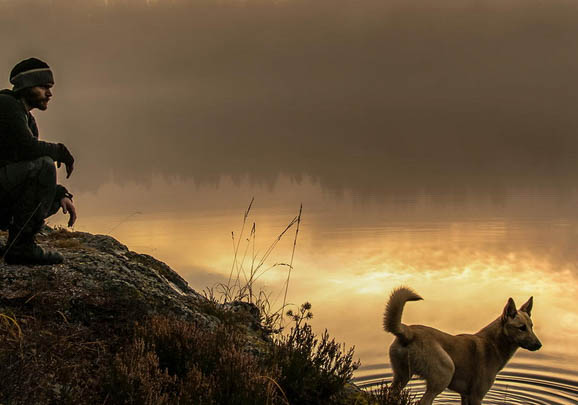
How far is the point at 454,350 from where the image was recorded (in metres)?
9.15

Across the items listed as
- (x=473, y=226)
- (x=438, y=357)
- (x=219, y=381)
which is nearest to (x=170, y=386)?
(x=219, y=381)

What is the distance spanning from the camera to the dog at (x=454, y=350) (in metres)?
8.38

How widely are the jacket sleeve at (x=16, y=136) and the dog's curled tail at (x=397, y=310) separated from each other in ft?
14.8

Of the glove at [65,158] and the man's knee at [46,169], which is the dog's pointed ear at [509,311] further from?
the man's knee at [46,169]

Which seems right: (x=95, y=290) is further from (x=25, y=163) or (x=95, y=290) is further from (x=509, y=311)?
(x=509, y=311)

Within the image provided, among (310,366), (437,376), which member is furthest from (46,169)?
(437,376)

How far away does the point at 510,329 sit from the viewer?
Answer: 973 centimetres

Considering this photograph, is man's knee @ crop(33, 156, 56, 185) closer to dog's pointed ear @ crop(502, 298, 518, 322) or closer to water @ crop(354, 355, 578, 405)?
water @ crop(354, 355, 578, 405)

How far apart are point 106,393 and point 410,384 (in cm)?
591

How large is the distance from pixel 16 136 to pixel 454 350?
6578 mm

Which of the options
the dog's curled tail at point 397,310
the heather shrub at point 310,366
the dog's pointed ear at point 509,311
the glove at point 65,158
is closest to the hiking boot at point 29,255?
the glove at point 65,158

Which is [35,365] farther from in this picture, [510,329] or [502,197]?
[502,197]

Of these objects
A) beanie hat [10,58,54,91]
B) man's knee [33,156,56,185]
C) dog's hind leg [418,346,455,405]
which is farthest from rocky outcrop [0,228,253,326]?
dog's hind leg [418,346,455,405]

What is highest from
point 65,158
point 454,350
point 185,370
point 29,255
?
point 65,158
